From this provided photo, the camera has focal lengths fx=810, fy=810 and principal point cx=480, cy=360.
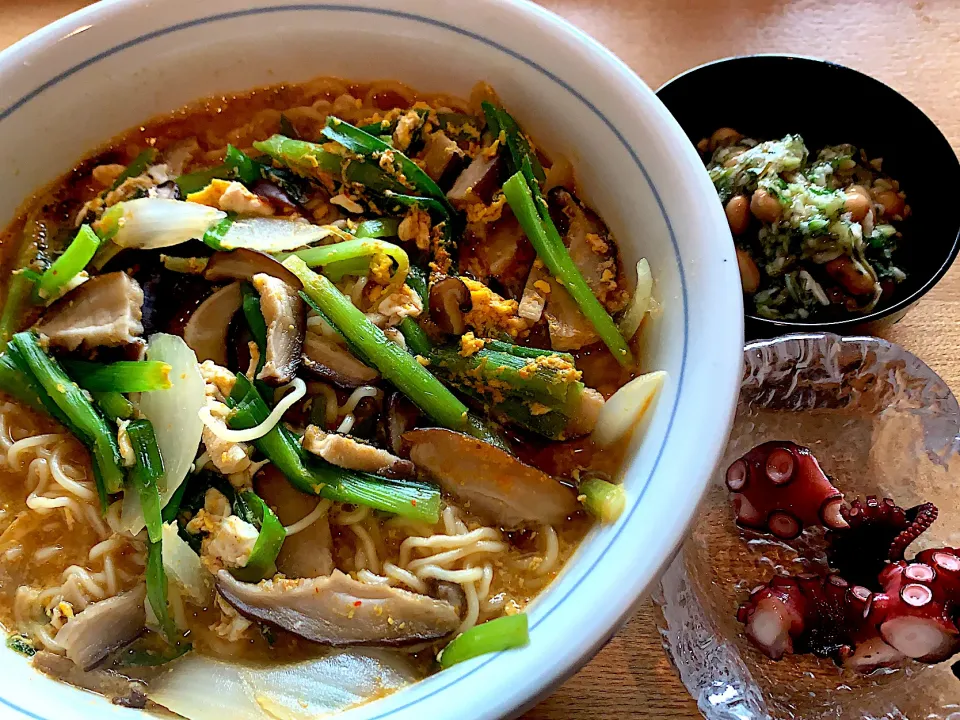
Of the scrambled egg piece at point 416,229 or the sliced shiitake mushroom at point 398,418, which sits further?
the scrambled egg piece at point 416,229

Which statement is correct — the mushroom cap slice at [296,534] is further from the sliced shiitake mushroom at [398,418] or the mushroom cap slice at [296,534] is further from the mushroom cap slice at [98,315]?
the mushroom cap slice at [98,315]

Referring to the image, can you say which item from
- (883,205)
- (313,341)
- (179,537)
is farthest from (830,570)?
(179,537)

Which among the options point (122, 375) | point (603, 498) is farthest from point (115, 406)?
point (603, 498)

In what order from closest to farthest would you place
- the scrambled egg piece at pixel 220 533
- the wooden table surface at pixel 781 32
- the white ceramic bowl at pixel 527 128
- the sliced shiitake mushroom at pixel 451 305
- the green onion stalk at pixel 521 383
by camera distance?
the white ceramic bowl at pixel 527 128 < the scrambled egg piece at pixel 220 533 < the green onion stalk at pixel 521 383 < the sliced shiitake mushroom at pixel 451 305 < the wooden table surface at pixel 781 32

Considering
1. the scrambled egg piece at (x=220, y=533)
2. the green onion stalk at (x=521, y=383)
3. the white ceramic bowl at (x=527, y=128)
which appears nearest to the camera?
the white ceramic bowl at (x=527, y=128)

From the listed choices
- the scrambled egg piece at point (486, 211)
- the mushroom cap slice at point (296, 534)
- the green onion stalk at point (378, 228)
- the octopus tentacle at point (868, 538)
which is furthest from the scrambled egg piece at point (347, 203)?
the octopus tentacle at point (868, 538)

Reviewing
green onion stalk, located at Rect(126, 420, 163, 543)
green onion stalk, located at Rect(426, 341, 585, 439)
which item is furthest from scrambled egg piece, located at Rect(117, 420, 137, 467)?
green onion stalk, located at Rect(426, 341, 585, 439)

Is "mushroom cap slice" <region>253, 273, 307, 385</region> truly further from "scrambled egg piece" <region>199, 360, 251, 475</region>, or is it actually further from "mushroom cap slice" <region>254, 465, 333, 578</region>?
"mushroom cap slice" <region>254, 465, 333, 578</region>
